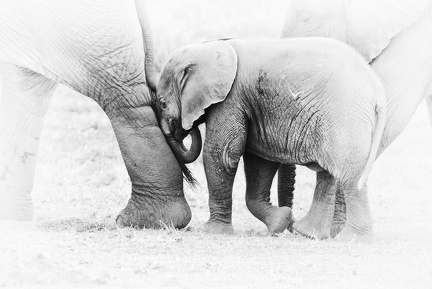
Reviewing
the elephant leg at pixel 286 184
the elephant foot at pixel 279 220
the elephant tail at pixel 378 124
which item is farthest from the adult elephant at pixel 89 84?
the elephant tail at pixel 378 124

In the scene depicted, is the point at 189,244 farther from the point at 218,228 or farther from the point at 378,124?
the point at 378,124

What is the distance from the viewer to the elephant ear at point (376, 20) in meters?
6.41

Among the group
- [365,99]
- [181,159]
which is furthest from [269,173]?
[365,99]

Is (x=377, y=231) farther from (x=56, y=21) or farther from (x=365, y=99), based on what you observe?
(x=56, y=21)

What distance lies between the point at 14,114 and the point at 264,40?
1844 millimetres

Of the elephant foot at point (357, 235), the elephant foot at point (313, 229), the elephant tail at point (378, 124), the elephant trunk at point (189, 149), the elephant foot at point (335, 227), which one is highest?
the elephant tail at point (378, 124)

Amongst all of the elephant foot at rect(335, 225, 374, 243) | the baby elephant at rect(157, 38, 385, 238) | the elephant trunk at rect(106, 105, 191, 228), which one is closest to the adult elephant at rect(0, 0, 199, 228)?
the elephant trunk at rect(106, 105, 191, 228)

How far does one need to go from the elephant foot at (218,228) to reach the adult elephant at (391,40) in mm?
732

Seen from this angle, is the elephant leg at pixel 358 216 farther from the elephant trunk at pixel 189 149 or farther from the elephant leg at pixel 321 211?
the elephant trunk at pixel 189 149

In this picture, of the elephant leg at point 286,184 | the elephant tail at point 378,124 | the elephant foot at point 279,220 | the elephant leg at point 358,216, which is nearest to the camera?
the elephant tail at point 378,124

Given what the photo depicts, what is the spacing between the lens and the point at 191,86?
6.38 m

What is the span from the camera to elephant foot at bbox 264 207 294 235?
6.39 meters

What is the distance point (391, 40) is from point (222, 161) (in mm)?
1433

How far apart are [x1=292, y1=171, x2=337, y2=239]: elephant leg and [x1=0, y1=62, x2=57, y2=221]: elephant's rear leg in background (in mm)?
1977
